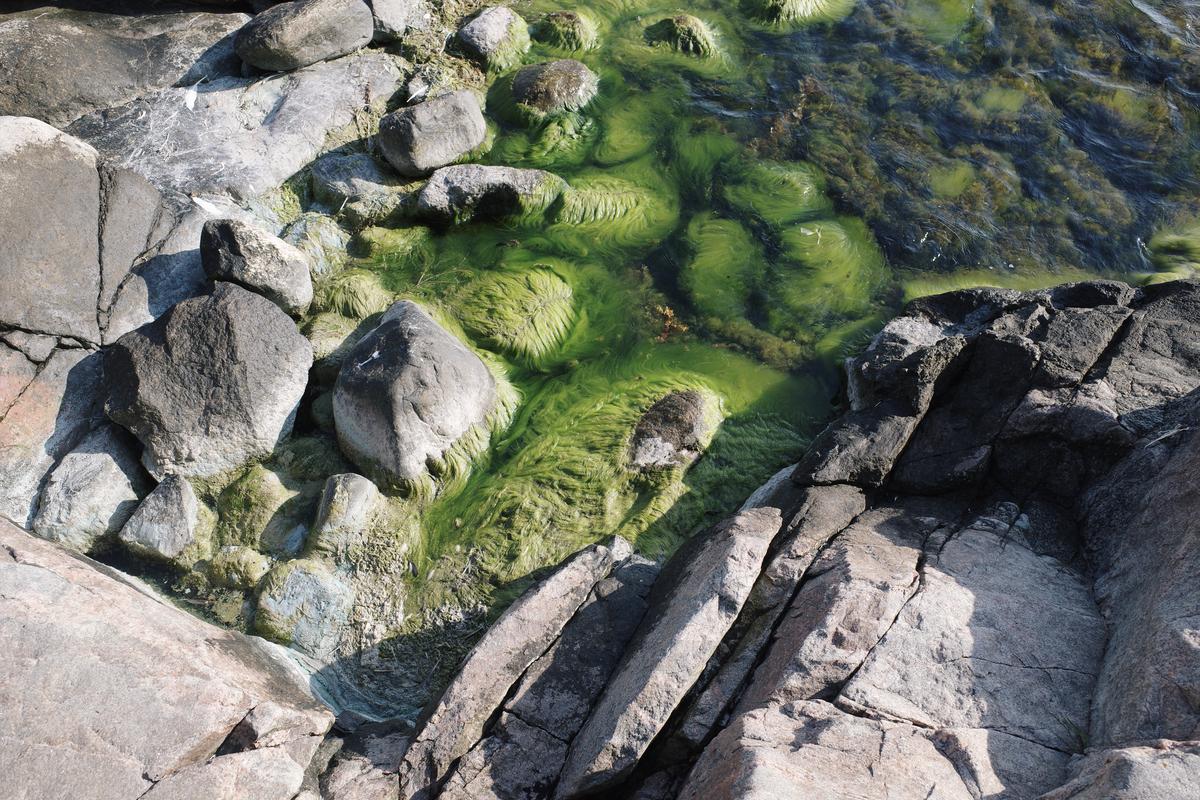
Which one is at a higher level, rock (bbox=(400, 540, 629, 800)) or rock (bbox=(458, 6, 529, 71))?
rock (bbox=(458, 6, 529, 71))

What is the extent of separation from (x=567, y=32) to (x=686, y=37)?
100cm

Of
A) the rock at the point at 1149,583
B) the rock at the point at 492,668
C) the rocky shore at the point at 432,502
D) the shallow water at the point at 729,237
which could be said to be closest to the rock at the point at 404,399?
the rocky shore at the point at 432,502

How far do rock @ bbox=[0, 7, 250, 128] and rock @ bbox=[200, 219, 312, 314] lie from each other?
192 centimetres

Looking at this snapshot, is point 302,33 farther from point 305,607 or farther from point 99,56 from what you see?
A: point 305,607

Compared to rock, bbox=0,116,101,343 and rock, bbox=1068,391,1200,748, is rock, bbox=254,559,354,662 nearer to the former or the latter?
rock, bbox=0,116,101,343

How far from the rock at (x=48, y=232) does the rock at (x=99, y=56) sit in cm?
106

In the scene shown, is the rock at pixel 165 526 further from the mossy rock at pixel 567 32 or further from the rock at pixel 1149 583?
the mossy rock at pixel 567 32

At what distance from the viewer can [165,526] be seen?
4.70 metres

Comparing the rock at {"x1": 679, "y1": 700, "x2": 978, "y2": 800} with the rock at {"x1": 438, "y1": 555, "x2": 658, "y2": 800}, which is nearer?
the rock at {"x1": 679, "y1": 700, "x2": 978, "y2": 800}

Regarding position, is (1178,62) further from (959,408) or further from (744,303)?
(959,408)

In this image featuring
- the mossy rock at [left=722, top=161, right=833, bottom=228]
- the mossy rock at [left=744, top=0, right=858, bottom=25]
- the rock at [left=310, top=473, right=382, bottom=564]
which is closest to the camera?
the rock at [left=310, top=473, right=382, bottom=564]

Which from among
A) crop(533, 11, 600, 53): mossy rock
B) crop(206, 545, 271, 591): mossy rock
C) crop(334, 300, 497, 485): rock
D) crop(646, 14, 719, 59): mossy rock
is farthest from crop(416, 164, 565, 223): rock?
crop(206, 545, 271, 591): mossy rock

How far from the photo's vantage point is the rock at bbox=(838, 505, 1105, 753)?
3.06 m

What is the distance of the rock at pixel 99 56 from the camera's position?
6.17 meters
